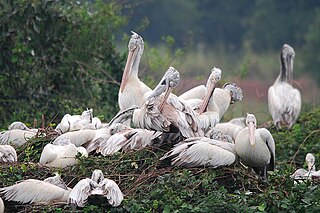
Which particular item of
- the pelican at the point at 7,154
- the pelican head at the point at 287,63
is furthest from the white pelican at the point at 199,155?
the pelican head at the point at 287,63

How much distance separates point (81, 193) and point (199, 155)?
125cm

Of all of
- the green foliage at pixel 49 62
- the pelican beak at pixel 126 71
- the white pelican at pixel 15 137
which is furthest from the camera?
the green foliage at pixel 49 62

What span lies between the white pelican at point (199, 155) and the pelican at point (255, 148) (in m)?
0.18

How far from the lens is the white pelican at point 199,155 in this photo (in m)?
8.80

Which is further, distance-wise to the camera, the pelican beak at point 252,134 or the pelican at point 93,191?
the pelican beak at point 252,134

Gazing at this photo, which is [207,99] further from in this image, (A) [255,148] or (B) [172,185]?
(B) [172,185]

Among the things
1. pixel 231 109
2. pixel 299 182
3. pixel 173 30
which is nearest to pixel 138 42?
pixel 299 182

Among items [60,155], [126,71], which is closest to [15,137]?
[60,155]

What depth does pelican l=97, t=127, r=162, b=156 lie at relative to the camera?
9266mm

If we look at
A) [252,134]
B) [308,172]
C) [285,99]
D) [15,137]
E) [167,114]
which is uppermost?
[167,114]

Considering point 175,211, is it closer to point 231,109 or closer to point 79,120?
point 79,120

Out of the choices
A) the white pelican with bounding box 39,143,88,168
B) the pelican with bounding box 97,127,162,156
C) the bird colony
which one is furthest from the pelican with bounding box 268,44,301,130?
the white pelican with bounding box 39,143,88,168

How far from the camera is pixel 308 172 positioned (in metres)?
9.66

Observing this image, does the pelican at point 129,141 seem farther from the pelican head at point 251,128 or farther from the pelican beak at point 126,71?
the pelican beak at point 126,71
